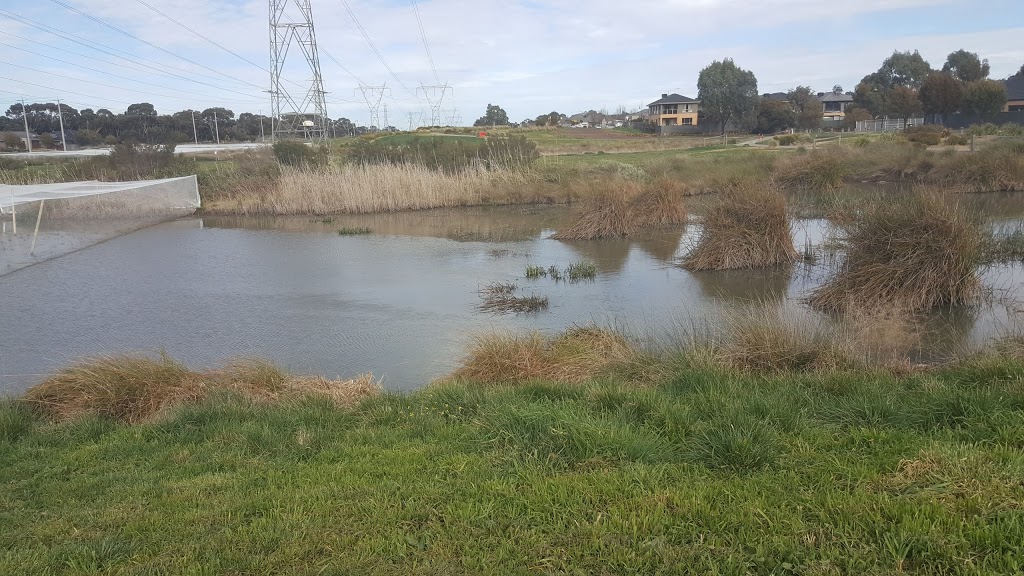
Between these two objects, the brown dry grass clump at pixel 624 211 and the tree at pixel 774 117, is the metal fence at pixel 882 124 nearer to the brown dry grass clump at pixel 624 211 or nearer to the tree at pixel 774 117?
the tree at pixel 774 117

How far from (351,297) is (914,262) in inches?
358

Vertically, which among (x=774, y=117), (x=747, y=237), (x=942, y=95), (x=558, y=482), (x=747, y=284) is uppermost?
(x=942, y=95)

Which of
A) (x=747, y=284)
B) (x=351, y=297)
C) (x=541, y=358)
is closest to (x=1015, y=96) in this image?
(x=747, y=284)

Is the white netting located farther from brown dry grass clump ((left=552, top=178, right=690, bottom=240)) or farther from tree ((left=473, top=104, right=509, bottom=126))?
tree ((left=473, top=104, right=509, bottom=126))

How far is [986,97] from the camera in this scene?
5344 centimetres

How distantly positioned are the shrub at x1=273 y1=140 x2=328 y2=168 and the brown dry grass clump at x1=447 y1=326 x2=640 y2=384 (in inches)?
970

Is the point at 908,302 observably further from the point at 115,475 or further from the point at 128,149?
the point at 128,149

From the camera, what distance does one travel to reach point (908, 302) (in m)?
10.3

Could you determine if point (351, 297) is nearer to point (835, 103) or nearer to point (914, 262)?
point (914, 262)

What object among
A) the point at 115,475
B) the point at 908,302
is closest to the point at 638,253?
the point at 908,302

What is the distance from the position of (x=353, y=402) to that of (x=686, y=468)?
3461mm

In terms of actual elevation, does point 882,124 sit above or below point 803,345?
above

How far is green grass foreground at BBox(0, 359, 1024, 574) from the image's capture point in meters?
3.32

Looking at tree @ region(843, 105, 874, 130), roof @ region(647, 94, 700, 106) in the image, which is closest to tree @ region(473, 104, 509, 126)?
roof @ region(647, 94, 700, 106)
